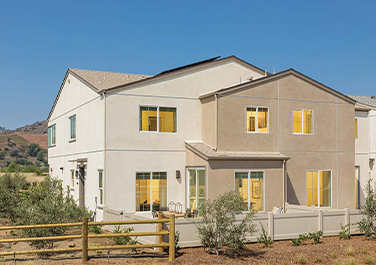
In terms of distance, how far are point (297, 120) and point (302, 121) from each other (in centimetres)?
31

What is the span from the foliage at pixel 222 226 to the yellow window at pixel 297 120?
956cm

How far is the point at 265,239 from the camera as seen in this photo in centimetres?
1578

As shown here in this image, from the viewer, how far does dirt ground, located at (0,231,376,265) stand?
12.9 metres

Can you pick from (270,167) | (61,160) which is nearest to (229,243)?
(270,167)

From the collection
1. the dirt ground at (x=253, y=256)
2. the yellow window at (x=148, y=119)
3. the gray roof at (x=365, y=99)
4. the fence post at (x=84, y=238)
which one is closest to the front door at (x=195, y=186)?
the yellow window at (x=148, y=119)

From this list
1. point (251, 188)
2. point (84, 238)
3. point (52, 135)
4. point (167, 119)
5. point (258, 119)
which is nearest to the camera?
point (84, 238)

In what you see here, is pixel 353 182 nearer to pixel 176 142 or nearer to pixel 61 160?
pixel 176 142

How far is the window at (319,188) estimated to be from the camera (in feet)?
72.8

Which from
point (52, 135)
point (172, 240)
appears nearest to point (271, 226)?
point (172, 240)

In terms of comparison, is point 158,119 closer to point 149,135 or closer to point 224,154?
point 149,135

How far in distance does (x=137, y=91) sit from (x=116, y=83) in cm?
251

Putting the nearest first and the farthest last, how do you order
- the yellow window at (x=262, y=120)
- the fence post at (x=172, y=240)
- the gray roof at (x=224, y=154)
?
1. the fence post at (x=172, y=240)
2. the gray roof at (x=224, y=154)
3. the yellow window at (x=262, y=120)

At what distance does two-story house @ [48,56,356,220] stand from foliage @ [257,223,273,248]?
3638mm

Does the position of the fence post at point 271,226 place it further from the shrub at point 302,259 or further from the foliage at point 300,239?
the shrub at point 302,259
